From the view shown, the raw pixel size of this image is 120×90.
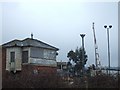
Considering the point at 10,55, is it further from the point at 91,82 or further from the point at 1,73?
the point at 91,82

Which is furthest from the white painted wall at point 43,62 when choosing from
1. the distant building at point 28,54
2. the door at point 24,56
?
the door at point 24,56

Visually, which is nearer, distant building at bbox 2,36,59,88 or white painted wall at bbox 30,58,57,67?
white painted wall at bbox 30,58,57,67

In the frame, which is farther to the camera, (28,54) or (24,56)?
(24,56)

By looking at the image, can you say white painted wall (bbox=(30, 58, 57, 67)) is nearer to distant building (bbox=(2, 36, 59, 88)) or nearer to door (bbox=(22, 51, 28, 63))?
distant building (bbox=(2, 36, 59, 88))

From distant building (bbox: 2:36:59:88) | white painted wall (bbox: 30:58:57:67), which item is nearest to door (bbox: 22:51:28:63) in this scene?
distant building (bbox: 2:36:59:88)

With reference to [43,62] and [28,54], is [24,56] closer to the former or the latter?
[28,54]

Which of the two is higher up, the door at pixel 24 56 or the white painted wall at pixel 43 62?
the door at pixel 24 56

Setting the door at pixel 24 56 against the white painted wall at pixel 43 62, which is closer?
the white painted wall at pixel 43 62

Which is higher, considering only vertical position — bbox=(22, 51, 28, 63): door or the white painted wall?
bbox=(22, 51, 28, 63): door

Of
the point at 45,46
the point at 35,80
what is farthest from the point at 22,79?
the point at 45,46

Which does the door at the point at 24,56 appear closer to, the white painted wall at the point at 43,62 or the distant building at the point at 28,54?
the distant building at the point at 28,54

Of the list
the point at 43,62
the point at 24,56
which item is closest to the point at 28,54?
the point at 24,56

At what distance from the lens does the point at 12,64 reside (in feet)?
84.1

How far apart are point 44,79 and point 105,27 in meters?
5.75
